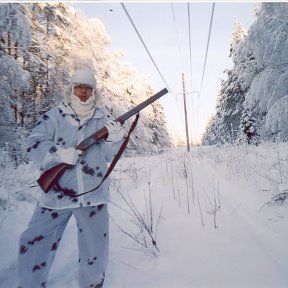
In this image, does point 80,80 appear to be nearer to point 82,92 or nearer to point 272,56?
point 82,92

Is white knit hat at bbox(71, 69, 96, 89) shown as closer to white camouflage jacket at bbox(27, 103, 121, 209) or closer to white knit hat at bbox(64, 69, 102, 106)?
white knit hat at bbox(64, 69, 102, 106)

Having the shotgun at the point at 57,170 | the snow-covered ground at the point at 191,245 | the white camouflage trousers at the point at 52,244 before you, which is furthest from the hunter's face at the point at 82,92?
the snow-covered ground at the point at 191,245

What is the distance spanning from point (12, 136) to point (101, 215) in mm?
6355

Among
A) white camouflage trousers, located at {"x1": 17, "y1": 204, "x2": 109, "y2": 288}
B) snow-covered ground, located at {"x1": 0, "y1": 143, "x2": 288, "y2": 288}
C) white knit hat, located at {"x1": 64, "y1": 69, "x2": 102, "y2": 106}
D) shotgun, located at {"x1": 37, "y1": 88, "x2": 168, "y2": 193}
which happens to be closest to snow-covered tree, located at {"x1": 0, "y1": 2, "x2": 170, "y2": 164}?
snow-covered ground, located at {"x1": 0, "y1": 143, "x2": 288, "y2": 288}

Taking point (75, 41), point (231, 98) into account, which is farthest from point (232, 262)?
point (231, 98)

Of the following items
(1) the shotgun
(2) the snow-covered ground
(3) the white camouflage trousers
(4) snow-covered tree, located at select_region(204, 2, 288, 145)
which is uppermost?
(4) snow-covered tree, located at select_region(204, 2, 288, 145)

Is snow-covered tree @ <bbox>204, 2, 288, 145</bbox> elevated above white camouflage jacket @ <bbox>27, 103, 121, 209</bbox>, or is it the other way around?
snow-covered tree @ <bbox>204, 2, 288, 145</bbox>

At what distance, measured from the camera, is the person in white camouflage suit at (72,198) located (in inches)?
89.7

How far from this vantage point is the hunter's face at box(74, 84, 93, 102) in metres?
2.48

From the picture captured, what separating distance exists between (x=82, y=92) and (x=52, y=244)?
1.27 m

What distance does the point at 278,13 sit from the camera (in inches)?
340

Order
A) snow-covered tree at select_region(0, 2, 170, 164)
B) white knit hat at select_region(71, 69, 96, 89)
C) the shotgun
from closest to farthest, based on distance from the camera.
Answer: the shotgun < white knit hat at select_region(71, 69, 96, 89) < snow-covered tree at select_region(0, 2, 170, 164)

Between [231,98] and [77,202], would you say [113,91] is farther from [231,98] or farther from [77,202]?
[77,202]

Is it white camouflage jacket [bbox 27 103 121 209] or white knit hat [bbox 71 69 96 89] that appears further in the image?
white knit hat [bbox 71 69 96 89]
